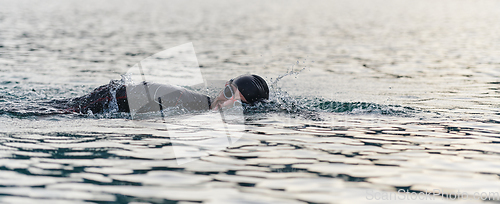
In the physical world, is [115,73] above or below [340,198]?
above

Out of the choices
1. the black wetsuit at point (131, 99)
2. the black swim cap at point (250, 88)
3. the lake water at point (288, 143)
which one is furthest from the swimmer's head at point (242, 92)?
the black wetsuit at point (131, 99)

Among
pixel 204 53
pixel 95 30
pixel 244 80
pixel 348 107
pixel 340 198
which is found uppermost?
pixel 95 30

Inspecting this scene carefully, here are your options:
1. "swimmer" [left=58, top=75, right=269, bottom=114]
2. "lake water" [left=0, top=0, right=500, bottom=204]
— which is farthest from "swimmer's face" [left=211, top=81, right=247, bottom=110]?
"lake water" [left=0, top=0, right=500, bottom=204]

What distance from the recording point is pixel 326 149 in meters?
6.57

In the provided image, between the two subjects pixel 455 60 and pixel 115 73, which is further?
pixel 455 60

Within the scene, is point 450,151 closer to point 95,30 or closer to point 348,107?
point 348,107

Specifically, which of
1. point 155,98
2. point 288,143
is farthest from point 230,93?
point 288,143

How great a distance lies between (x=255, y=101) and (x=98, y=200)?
4.86 meters

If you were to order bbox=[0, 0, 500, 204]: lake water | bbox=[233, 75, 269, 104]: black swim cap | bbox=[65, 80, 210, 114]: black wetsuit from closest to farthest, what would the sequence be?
bbox=[0, 0, 500, 204]: lake water
bbox=[65, 80, 210, 114]: black wetsuit
bbox=[233, 75, 269, 104]: black swim cap

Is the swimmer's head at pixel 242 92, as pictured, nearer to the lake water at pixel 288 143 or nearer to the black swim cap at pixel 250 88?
the black swim cap at pixel 250 88

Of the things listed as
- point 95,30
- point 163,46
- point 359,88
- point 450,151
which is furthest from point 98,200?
point 95,30

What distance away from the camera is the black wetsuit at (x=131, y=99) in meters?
8.77

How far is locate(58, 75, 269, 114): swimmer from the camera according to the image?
8.77 meters

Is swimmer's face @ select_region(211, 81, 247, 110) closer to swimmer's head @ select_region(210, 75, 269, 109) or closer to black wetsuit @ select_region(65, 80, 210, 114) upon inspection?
swimmer's head @ select_region(210, 75, 269, 109)
